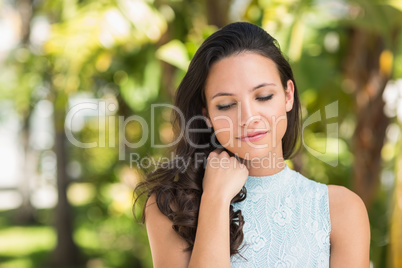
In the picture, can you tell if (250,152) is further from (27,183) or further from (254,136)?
(27,183)

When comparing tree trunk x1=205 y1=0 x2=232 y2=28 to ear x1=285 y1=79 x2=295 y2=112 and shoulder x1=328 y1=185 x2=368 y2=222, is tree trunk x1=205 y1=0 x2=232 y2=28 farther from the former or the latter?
shoulder x1=328 y1=185 x2=368 y2=222

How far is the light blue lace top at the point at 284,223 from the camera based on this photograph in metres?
1.46

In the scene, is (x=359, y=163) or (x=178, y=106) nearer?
(x=178, y=106)

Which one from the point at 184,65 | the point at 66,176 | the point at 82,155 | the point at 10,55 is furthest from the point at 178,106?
the point at 82,155

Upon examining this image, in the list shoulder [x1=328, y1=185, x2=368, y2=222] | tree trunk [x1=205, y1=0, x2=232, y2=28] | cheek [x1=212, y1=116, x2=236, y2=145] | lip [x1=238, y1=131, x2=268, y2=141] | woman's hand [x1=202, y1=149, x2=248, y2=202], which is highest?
tree trunk [x1=205, y1=0, x2=232, y2=28]

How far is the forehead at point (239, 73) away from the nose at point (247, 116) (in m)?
0.05

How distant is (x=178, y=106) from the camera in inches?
65.4

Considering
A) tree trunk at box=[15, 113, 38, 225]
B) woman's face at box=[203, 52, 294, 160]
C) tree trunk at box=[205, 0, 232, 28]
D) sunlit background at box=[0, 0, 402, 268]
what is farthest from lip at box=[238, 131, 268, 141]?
tree trunk at box=[15, 113, 38, 225]

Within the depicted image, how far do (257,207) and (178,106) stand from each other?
1.40ft

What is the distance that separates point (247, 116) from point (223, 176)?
191 mm

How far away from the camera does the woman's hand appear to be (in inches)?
55.6

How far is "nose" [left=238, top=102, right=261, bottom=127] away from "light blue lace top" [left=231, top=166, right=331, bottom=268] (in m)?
0.25

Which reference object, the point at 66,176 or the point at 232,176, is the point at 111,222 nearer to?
the point at 66,176

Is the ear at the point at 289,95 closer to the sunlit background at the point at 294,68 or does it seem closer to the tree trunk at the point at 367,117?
the sunlit background at the point at 294,68
